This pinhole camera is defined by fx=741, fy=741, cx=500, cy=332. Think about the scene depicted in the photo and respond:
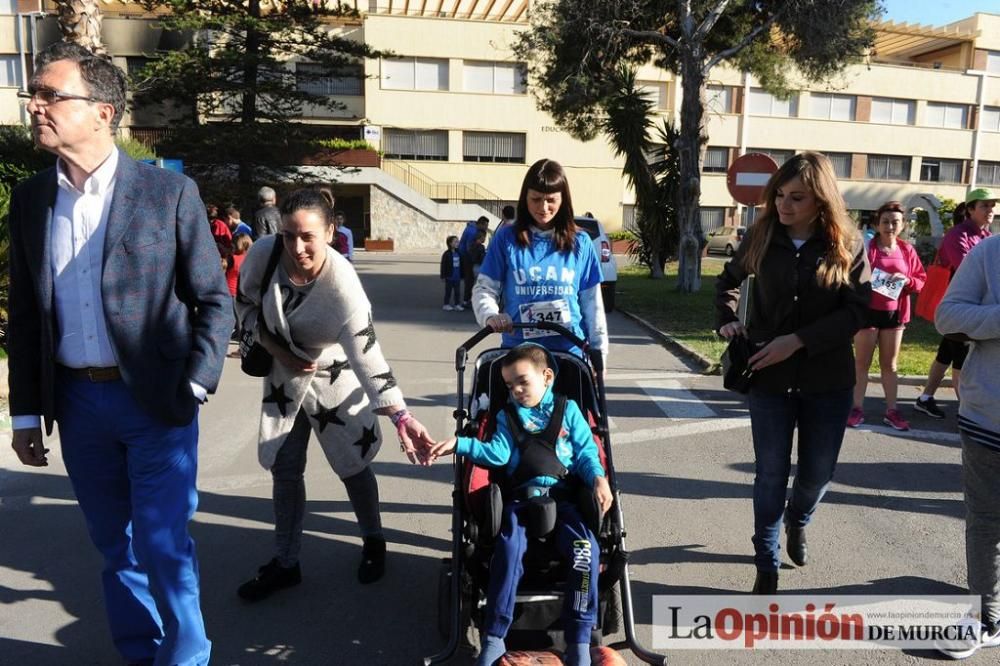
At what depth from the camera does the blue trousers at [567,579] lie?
9.40ft

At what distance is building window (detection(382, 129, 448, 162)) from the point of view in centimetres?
3825

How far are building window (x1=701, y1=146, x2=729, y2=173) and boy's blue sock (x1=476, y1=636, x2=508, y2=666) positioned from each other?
1661 inches

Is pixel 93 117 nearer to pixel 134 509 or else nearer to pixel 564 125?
pixel 134 509

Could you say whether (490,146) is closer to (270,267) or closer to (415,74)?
(415,74)

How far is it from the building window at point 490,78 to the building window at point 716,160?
463 inches

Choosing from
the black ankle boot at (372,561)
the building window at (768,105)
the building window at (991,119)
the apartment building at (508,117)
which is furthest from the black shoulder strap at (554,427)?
the building window at (991,119)

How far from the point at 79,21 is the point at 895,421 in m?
11.9

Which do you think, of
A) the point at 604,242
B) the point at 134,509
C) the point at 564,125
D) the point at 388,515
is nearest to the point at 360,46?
the point at 564,125

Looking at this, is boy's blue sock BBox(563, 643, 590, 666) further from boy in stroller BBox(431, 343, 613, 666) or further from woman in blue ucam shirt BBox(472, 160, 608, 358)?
woman in blue ucam shirt BBox(472, 160, 608, 358)

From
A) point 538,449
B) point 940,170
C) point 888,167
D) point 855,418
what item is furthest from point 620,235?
point 538,449

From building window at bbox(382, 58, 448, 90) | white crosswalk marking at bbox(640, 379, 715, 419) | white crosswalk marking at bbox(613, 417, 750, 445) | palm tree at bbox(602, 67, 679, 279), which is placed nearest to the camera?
white crosswalk marking at bbox(613, 417, 750, 445)

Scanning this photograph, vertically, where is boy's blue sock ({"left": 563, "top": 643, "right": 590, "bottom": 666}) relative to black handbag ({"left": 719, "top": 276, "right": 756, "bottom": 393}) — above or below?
below

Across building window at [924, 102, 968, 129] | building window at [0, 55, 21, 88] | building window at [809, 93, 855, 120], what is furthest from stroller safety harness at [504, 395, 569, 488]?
building window at [924, 102, 968, 129]

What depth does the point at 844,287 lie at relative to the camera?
11.4 ft
